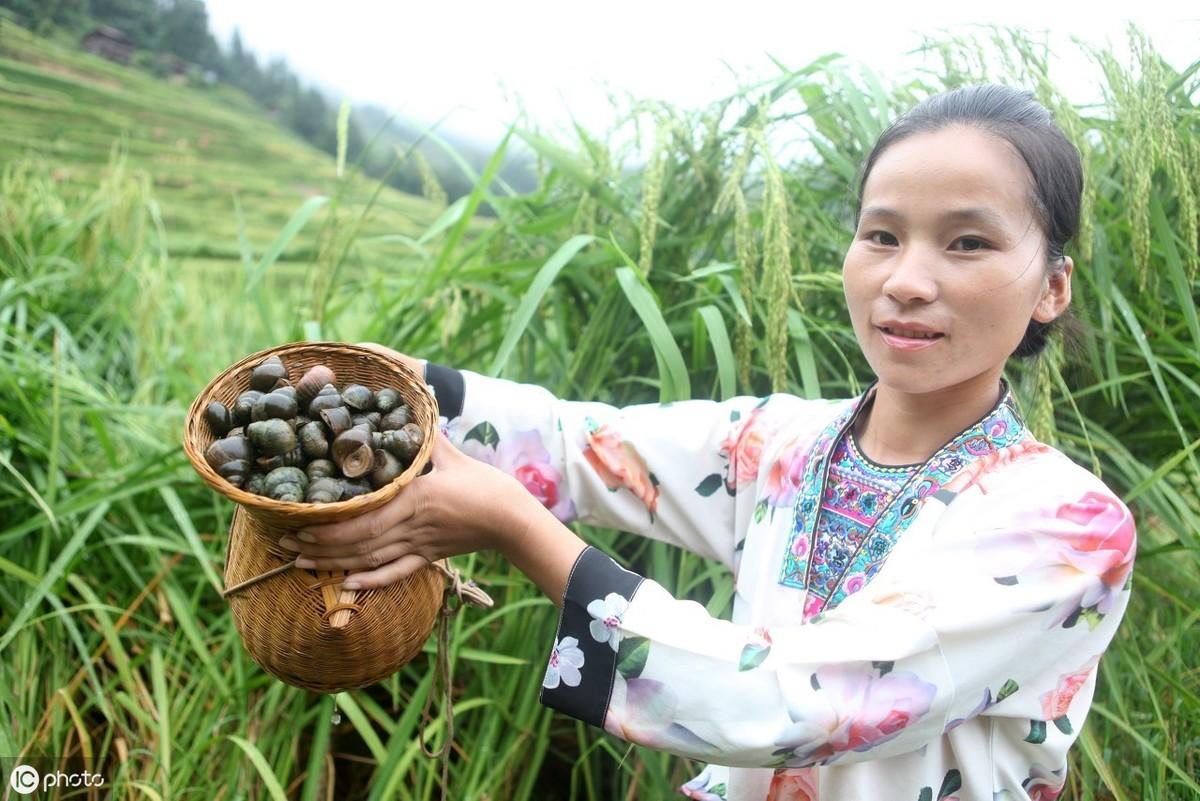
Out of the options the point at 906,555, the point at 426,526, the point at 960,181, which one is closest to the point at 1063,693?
the point at 906,555

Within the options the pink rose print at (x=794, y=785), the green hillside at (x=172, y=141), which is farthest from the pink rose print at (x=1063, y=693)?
the green hillside at (x=172, y=141)

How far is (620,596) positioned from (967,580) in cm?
33

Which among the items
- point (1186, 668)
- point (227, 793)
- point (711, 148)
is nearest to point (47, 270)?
point (227, 793)

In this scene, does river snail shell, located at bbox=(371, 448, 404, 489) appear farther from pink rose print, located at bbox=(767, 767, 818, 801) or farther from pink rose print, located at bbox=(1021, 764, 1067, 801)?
pink rose print, located at bbox=(1021, 764, 1067, 801)

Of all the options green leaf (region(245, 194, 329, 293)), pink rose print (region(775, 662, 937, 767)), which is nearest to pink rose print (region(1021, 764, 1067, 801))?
pink rose print (region(775, 662, 937, 767))

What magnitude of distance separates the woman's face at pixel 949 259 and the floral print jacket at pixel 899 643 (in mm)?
117

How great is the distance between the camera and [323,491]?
2.93 feet

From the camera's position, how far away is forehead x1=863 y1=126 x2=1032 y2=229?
3.00 ft

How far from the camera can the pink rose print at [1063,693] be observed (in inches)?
36.4

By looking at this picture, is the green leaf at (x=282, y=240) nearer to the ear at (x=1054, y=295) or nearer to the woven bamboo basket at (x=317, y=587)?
the woven bamboo basket at (x=317, y=587)

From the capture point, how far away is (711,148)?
5.49ft

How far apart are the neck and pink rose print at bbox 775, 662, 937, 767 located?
29 centimetres

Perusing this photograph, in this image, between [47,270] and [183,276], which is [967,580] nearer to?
[47,270]

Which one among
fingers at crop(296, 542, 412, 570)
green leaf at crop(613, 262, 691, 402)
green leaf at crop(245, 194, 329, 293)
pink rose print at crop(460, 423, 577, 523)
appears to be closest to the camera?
fingers at crop(296, 542, 412, 570)
